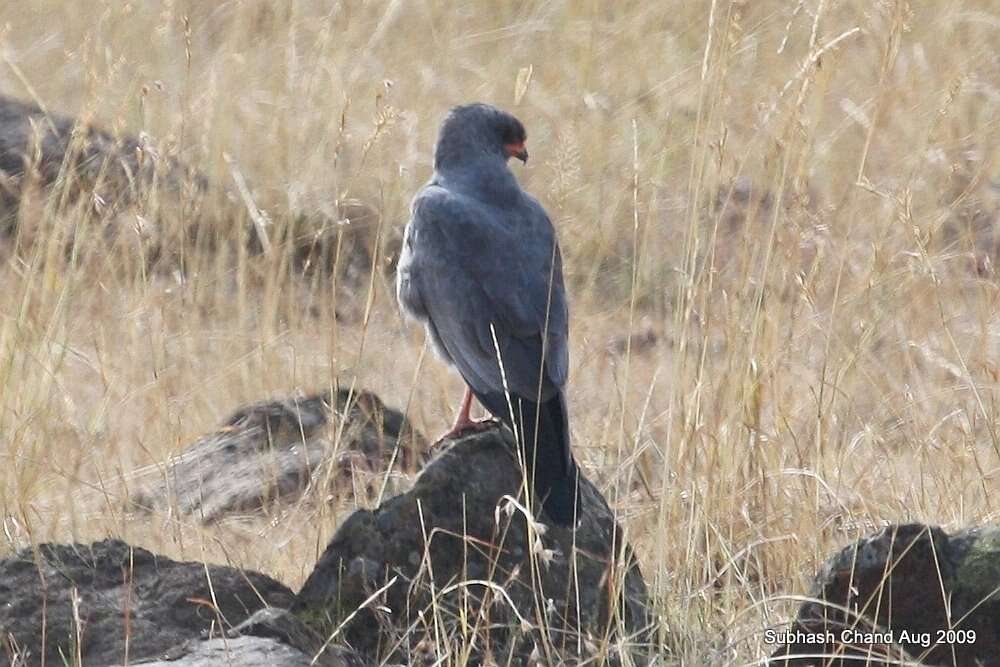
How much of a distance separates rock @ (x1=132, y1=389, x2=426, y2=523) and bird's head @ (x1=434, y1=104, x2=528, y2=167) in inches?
25.0

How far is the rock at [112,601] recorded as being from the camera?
10.4 feet

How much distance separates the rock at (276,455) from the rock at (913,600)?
4.71 feet

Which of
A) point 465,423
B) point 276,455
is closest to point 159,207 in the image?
point 276,455

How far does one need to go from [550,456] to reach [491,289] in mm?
660

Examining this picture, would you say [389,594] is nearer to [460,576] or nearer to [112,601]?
[460,576]

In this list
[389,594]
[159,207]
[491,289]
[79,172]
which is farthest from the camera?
[79,172]

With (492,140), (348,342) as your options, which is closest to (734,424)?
(492,140)

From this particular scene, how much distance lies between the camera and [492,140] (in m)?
4.64

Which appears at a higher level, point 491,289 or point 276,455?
point 491,289

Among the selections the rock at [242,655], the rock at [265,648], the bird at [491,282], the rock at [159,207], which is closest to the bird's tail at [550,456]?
the bird at [491,282]

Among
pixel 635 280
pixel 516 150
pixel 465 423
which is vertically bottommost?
pixel 465 423

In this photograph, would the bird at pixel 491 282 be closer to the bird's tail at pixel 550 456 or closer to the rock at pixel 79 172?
the bird's tail at pixel 550 456

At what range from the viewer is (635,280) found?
357 cm

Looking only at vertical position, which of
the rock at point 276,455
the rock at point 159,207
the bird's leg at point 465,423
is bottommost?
the rock at point 276,455
